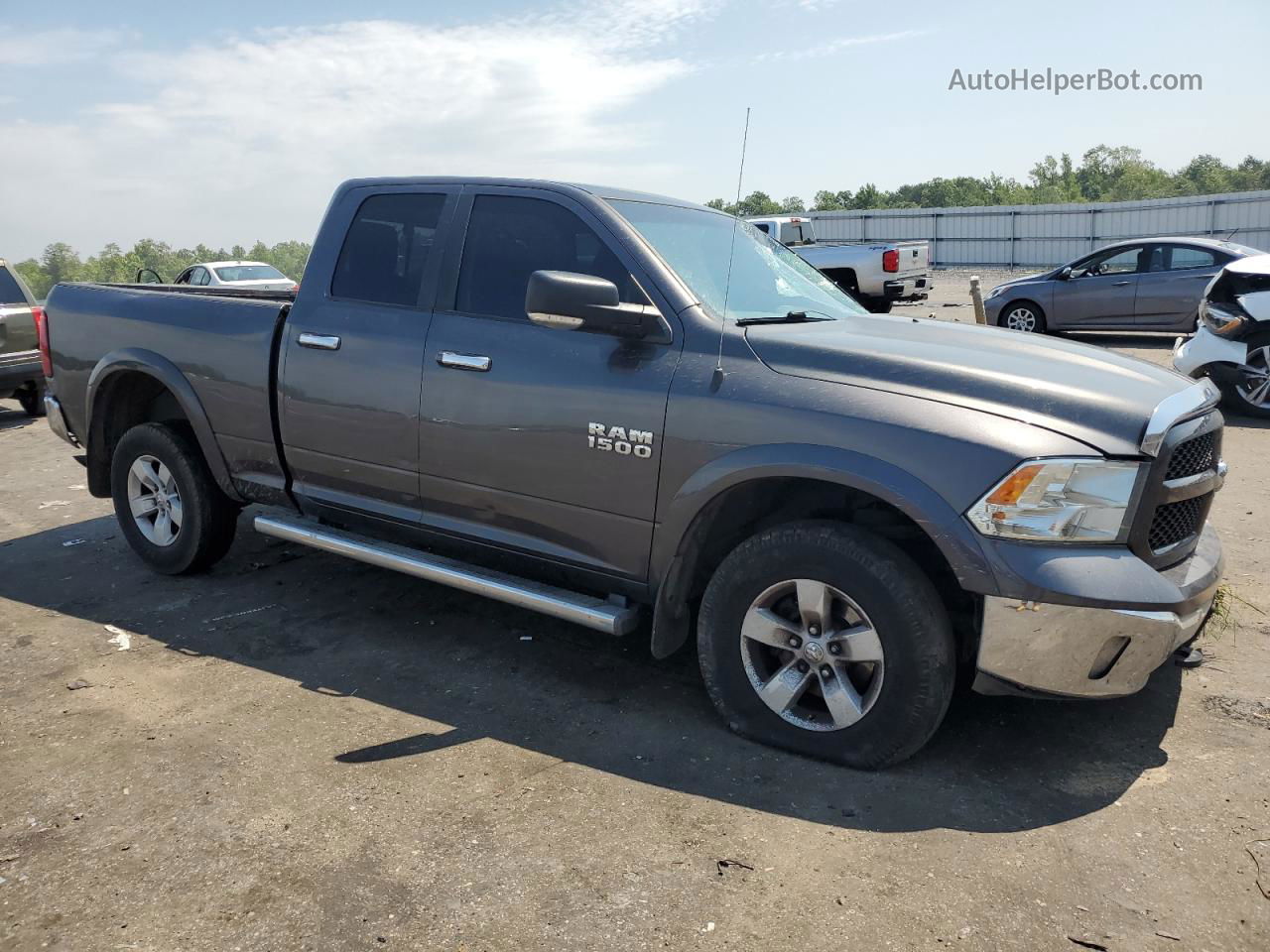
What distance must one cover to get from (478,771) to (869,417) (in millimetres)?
1753

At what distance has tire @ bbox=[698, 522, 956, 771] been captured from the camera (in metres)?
3.21

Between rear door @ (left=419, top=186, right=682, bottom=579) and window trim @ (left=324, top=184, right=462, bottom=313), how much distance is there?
0.28ft

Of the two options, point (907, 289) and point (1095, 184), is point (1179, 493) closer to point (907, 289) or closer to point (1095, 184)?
point (907, 289)

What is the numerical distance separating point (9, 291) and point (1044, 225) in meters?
29.3

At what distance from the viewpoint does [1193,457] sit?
3.40 meters

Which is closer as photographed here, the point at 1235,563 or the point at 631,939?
the point at 631,939

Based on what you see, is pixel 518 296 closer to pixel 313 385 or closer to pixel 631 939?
pixel 313 385

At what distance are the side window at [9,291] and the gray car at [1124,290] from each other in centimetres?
1180

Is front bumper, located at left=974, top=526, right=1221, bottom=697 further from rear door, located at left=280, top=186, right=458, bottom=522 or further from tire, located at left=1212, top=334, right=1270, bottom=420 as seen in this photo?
tire, located at left=1212, top=334, right=1270, bottom=420

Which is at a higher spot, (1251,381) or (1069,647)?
(1251,381)

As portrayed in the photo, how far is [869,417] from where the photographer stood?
324cm

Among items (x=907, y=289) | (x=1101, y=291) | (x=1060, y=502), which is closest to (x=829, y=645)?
(x=1060, y=502)

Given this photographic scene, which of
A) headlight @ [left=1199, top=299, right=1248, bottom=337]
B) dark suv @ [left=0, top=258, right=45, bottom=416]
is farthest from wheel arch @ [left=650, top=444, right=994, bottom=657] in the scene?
dark suv @ [left=0, top=258, right=45, bottom=416]

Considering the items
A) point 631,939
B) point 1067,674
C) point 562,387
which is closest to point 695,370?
point 562,387
